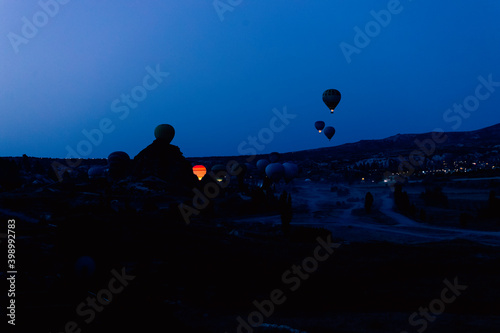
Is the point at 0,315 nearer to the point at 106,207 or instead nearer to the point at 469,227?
the point at 106,207

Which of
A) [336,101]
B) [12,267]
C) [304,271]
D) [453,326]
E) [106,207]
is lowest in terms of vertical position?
[453,326]

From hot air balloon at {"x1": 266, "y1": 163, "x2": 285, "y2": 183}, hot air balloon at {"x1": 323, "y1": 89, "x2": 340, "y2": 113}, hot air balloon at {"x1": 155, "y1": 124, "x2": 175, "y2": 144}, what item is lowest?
hot air balloon at {"x1": 266, "y1": 163, "x2": 285, "y2": 183}

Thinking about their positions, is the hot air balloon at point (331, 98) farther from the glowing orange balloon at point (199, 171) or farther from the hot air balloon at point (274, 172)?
the glowing orange balloon at point (199, 171)

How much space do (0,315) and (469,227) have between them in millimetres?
35630

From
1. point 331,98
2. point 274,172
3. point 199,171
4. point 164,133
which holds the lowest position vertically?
point 274,172

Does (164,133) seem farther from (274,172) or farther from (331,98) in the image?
(331,98)

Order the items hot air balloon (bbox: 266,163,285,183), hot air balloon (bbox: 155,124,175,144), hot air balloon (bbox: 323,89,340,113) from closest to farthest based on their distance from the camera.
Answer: hot air balloon (bbox: 323,89,340,113) → hot air balloon (bbox: 155,124,175,144) → hot air balloon (bbox: 266,163,285,183)

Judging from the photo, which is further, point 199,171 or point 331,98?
point 199,171

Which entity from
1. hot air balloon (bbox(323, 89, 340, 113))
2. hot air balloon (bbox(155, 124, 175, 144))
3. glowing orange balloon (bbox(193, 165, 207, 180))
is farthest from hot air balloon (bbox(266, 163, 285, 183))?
hot air balloon (bbox(323, 89, 340, 113))

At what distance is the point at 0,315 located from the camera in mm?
12070

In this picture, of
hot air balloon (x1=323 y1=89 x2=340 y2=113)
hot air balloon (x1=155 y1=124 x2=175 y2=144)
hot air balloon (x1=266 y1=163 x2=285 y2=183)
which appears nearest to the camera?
hot air balloon (x1=323 y1=89 x2=340 y2=113)

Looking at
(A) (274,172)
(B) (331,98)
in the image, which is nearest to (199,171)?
(A) (274,172)

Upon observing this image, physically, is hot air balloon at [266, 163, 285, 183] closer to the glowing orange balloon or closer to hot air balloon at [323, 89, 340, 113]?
the glowing orange balloon

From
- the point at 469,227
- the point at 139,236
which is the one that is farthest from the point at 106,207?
the point at 469,227
